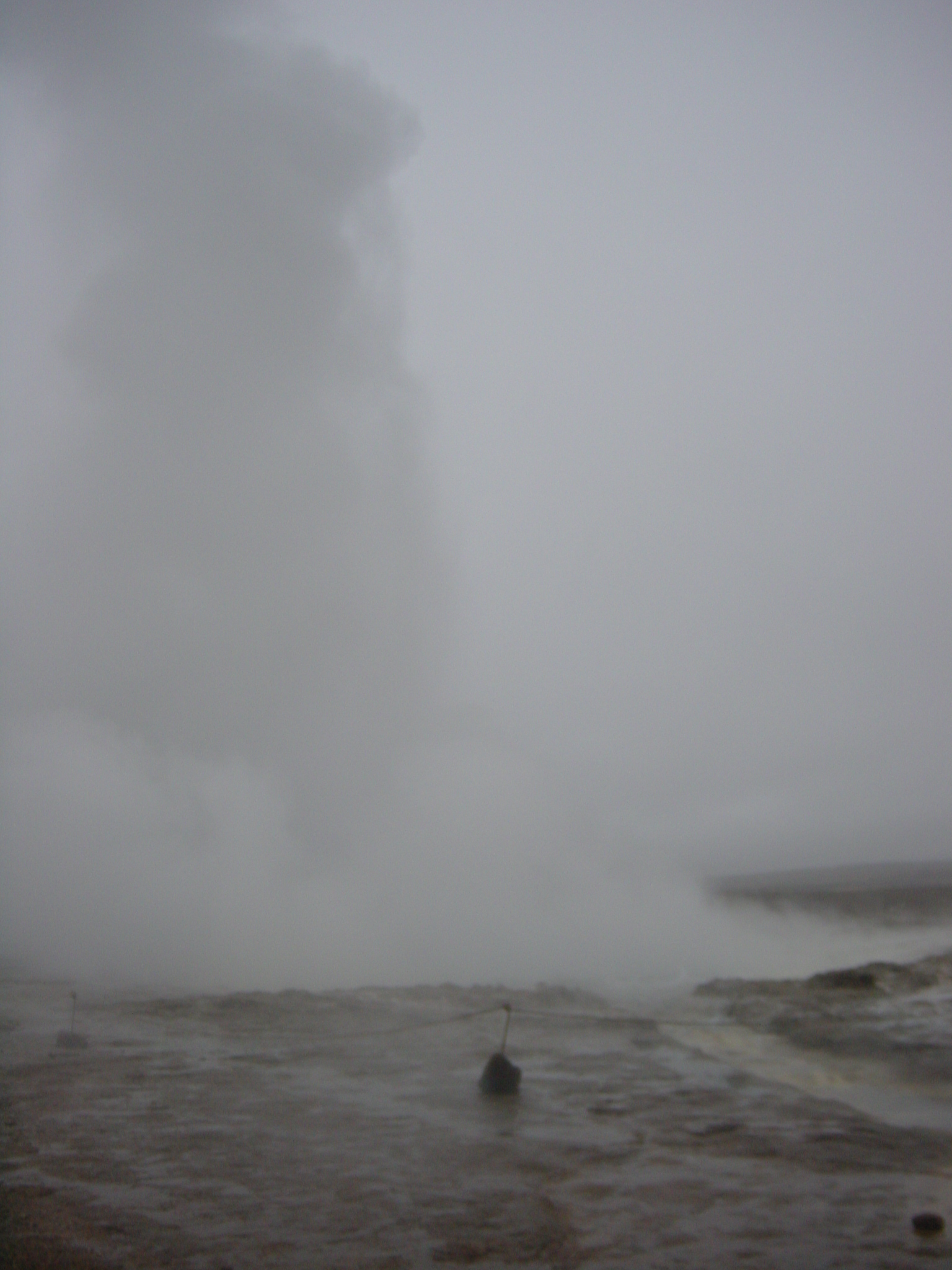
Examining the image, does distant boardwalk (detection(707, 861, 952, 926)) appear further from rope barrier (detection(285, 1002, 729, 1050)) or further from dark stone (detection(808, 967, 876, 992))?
rope barrier (detection(285, 1002, 729, 1050))

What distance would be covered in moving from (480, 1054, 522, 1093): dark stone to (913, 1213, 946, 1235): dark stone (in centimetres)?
911

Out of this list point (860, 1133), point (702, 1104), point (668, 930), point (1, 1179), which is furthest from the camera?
point (668, 930)

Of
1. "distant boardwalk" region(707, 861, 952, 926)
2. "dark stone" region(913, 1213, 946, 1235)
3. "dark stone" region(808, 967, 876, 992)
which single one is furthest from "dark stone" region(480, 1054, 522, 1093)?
"distant boardwalk" region(707, 861, 952, 926)

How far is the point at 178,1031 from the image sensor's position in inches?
1032

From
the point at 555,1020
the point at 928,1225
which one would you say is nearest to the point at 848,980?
the point at 555,1020

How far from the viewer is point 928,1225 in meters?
10.9

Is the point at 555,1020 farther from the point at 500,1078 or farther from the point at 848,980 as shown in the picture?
the point at 848,980

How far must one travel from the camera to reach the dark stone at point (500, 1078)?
18641 mm

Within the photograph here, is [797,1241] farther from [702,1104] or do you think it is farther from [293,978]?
[293,978]

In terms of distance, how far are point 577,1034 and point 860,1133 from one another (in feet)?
39.9

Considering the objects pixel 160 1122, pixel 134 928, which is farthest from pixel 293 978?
pixel 160 1122

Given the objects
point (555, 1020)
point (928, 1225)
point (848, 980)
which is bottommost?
point (928, 1225)

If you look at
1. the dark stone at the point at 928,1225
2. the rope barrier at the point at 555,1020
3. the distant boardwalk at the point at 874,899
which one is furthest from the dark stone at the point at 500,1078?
the distant boardwalk at the point at 874,899

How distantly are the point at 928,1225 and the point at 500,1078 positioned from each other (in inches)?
369
